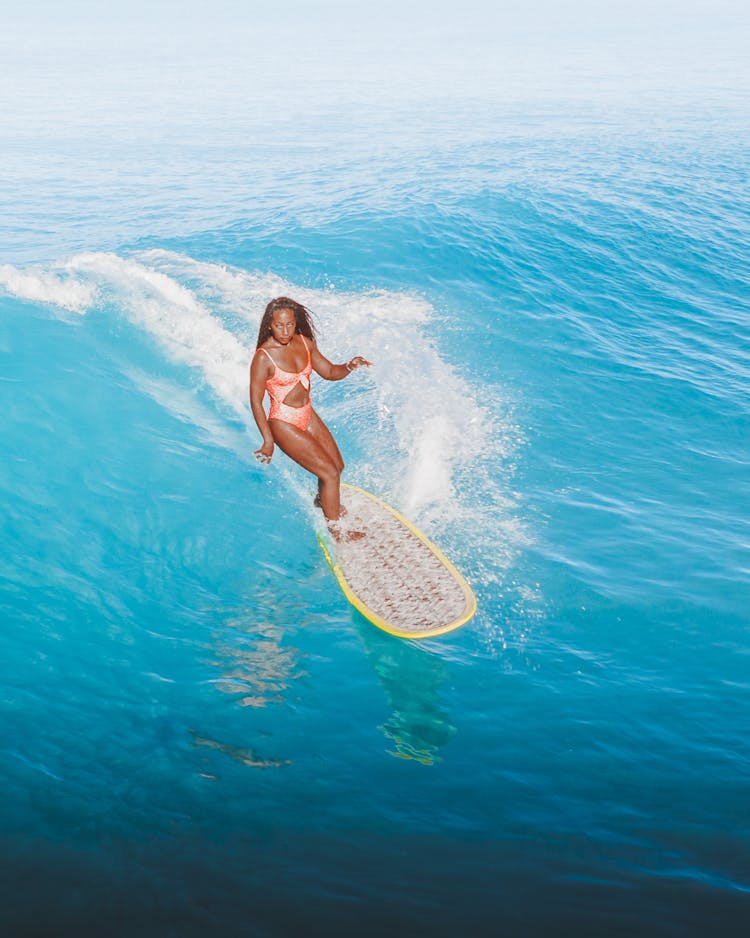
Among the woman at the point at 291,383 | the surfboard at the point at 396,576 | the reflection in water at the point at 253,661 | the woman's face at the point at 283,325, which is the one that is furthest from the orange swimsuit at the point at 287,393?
the reflection in water at the point at 253,661

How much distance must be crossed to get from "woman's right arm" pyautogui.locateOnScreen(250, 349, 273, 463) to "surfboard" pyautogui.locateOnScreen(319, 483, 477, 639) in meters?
1.45

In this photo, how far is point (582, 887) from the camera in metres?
4.92

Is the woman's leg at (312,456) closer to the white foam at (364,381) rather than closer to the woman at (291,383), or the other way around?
the woman at (291,383)

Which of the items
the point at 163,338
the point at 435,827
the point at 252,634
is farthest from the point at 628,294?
the point at 435,827

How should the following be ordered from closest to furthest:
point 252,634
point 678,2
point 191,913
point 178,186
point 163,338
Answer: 1. point 191,913
2. point 252,634
3. point 163,338
4. point 178,186
5. point 678,2

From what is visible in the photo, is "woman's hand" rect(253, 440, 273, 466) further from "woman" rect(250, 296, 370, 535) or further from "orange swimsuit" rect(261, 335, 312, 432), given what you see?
"orange swimsuit" rect(261, 335, 312, 432)

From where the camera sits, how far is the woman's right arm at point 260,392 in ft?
24.4

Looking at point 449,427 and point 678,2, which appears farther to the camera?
point 678,2

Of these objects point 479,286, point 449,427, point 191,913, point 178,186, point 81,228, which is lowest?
point 191,913

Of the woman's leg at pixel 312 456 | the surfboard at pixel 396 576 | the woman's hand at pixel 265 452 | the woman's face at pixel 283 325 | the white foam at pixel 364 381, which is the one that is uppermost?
the white foam at pixel 364 381

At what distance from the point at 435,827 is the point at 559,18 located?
112 m

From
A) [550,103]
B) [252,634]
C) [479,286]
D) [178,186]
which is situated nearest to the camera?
[252,634]

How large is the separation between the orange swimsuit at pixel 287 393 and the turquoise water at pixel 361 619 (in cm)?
158

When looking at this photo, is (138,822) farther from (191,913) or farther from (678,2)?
(678,2)
